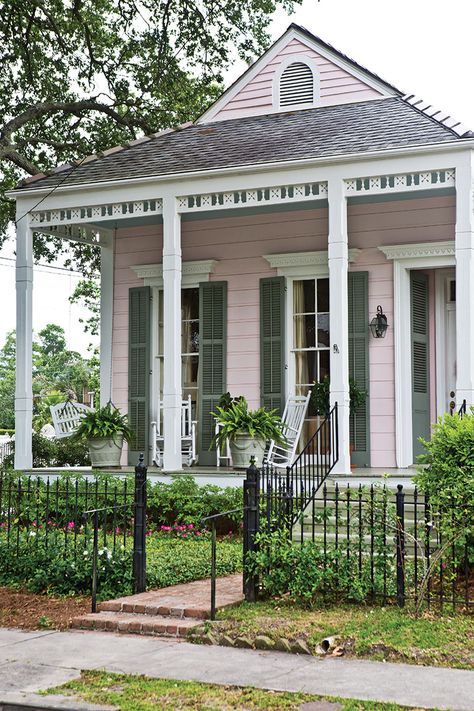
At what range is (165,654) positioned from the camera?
7.07 m

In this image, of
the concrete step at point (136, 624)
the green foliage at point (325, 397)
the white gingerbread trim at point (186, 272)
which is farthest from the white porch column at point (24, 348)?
the concrete step at point (136, 624)

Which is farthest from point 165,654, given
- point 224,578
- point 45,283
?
point 45,283

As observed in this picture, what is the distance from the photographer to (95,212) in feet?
46.8

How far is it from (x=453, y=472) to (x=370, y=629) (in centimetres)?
181

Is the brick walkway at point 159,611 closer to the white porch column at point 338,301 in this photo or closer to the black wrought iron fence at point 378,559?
the black wrought iron fence at point 378,559

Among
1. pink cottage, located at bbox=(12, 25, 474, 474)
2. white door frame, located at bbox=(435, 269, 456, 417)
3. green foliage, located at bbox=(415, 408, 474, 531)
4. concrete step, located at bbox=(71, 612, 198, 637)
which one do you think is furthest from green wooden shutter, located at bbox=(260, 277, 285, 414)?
concrete step, located at bbox=(71, 612, 198, 637)

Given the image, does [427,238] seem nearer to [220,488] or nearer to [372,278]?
[372,278]

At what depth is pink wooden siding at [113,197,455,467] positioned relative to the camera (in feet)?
44.8

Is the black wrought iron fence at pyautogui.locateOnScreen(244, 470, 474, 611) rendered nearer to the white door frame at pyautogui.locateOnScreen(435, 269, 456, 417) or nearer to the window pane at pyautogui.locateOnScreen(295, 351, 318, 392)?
the white door frame at pyautogui.locateOnScreen(435, 269, 456, 417)

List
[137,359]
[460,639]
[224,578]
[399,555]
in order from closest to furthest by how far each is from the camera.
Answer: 1. [460,639]
2. [399,555]
3. [224,578]
4. [137,359]

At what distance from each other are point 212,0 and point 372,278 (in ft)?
25.4

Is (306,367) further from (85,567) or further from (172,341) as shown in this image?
(85,567)

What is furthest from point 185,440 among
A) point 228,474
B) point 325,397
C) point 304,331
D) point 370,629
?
point 370,629

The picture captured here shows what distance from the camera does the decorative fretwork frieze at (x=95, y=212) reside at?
13.9 metres
